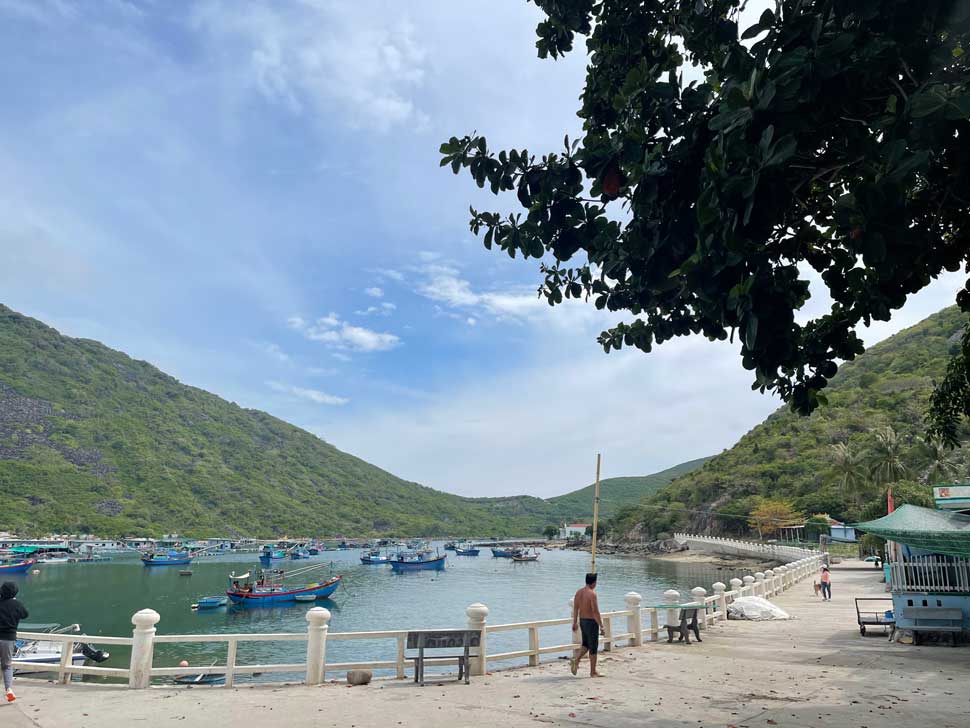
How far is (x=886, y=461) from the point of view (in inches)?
2685

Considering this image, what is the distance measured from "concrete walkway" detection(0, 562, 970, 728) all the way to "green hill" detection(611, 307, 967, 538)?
2837 inches

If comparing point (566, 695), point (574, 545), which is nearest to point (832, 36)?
point (566, 695)

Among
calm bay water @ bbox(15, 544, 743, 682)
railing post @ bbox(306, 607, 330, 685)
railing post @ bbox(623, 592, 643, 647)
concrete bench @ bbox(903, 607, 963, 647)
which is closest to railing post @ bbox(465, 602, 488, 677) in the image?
railing post @ bbox(306, 607, 330, 685)

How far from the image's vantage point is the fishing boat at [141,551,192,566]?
348 feet

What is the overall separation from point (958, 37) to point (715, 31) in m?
2.22

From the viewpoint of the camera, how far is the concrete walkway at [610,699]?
29.2ft

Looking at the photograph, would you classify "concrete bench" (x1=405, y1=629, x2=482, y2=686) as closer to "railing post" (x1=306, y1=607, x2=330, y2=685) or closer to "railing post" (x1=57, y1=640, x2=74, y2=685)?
"railing post" (x1=306, y1=607, x2=330, y2=685)

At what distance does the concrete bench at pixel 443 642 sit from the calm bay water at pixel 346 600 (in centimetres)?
2065

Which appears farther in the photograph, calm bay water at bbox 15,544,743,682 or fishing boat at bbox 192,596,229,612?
fishing boat at bbox 192,596,229,612

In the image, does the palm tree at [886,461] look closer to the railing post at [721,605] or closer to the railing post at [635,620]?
the railing post at [721,605]

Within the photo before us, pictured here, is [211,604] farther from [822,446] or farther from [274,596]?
[822,446]

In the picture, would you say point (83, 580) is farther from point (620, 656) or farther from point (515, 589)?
point (620, 656)

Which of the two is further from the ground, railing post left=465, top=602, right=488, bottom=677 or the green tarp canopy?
the green tarp canopy

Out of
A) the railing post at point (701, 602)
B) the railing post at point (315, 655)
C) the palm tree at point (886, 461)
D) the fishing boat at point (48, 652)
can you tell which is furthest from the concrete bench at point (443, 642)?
the palm tree at point (886, 461)
